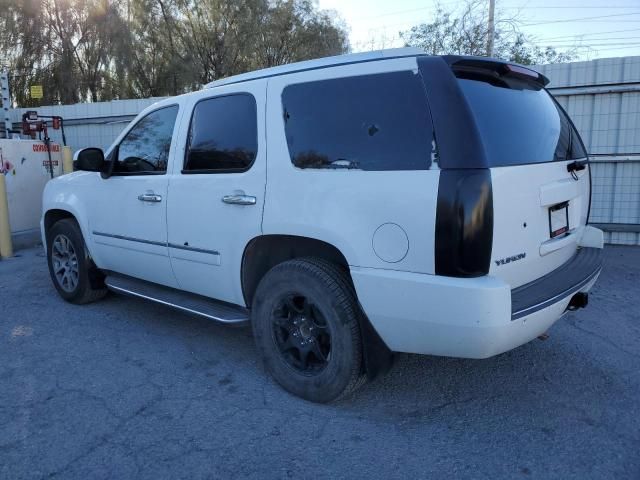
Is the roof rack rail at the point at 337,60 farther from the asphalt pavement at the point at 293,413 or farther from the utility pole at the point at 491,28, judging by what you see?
the utility pole at the point at 491,28

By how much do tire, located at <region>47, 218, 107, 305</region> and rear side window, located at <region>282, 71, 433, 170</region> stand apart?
288 cm

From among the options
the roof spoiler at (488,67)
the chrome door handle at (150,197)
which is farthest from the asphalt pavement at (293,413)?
the roof spoiler at (488,67)

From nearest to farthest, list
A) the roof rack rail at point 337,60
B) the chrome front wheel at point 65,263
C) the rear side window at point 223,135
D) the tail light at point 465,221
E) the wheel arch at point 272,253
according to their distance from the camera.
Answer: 1. the tail light at point 465,221
2. the roof rack rail at point 337,60
3. the wheel arch at point 272,253
4. the rear side window at point 223,135
5. the chrome front wheel at point 65,263

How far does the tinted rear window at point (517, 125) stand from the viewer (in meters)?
2.61

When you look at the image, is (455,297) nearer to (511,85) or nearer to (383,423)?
(383,423)

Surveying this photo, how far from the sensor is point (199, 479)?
2490 mm

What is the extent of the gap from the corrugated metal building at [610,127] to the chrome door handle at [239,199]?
19.7ft

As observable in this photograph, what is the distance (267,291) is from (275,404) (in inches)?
27.8

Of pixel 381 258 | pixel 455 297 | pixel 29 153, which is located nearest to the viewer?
pixel 455 297

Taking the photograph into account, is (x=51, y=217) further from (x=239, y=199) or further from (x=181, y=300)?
(x=239, y=199)

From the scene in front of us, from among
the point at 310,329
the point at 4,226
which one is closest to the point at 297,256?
the point at 310,329

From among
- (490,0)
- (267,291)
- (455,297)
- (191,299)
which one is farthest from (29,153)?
(490,0)

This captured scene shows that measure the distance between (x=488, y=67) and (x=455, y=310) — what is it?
136 cm

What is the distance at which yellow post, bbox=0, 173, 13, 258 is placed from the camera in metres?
7.67
